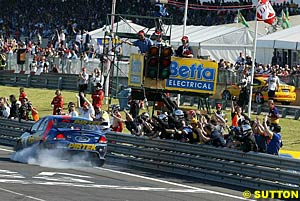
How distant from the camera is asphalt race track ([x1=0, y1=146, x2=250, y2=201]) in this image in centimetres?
1688

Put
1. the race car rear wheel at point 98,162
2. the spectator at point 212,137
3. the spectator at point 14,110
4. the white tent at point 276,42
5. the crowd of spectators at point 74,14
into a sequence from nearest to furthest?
the spectator at point 212,137, the race car rear wheel at point 98,162, the spectator at point 14,110, the white tent at point 276,42, the crowd of spectators at point 74,14

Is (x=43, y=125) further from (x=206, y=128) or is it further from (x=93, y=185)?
(x=93, y=185)

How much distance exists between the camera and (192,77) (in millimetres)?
26422

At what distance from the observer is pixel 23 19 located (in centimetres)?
6550

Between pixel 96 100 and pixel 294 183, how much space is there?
653 inches

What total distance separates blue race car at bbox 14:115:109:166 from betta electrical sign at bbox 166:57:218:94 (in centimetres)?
441

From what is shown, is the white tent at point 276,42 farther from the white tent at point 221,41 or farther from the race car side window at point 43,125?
the race car side window at point 43,125

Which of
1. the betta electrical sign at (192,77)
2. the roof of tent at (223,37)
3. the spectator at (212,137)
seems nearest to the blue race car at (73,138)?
the spectator at (212,137)

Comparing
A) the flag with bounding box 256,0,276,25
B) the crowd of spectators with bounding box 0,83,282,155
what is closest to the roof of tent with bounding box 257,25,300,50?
the flag with bounding box 256,0,276,25

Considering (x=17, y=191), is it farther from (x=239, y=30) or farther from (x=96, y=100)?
(x=239, y=30)

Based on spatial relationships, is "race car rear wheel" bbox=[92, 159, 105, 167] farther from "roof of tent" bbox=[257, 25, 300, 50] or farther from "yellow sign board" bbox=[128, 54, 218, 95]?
"roof of tent" bbox=[257, 25, 300, 50]

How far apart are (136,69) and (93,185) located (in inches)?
289

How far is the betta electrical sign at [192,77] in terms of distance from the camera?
86.2ft

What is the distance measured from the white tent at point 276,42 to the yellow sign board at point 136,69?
635 inches
